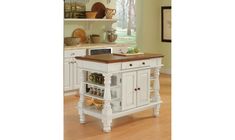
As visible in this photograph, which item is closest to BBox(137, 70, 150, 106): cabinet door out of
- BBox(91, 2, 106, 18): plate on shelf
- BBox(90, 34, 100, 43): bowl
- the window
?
BBox(90, 34, 100, 43): bowl

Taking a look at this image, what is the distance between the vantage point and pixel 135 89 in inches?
172

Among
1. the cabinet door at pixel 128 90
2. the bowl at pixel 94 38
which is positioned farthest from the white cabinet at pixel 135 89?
the bowl at pixel 94 38

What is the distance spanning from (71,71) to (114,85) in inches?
76.2

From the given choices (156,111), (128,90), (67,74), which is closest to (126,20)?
(67,74)

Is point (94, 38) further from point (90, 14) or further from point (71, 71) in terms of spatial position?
point (71, 71)

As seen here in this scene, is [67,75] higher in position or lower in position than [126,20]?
lower

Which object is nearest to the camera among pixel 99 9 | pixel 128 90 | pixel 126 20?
pixel 128 90

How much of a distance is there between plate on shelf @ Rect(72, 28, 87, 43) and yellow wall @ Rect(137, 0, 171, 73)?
1831mm

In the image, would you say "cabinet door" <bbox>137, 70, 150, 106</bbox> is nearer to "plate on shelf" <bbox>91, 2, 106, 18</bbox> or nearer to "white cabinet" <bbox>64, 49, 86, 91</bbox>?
"white cabinet" <bbox>64, 49, 86, 91</bbox>

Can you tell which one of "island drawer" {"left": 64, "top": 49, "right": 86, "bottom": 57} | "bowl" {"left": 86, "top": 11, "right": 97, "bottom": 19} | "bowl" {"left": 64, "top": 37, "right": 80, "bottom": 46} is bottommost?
"island drawer" {"left": 64, "top": 49, "right": 86, "bottom": 57}

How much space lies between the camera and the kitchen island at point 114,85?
4.02 metres

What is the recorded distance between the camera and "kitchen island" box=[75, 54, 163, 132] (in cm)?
402
